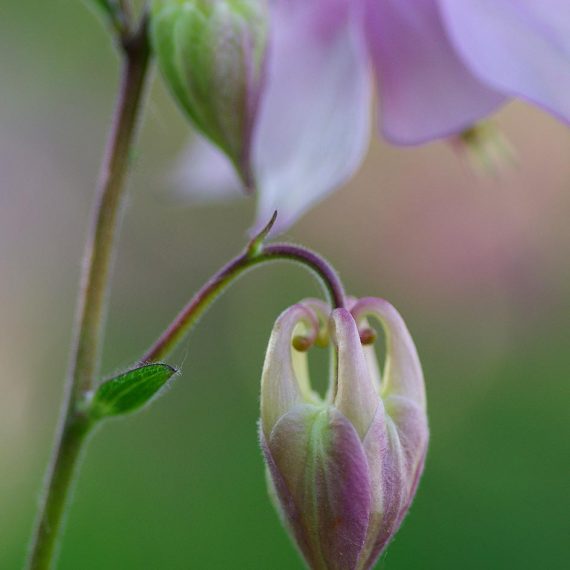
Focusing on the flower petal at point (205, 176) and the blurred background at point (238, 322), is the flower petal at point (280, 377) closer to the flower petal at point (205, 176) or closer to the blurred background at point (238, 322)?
the flower petal at point (205, 176)

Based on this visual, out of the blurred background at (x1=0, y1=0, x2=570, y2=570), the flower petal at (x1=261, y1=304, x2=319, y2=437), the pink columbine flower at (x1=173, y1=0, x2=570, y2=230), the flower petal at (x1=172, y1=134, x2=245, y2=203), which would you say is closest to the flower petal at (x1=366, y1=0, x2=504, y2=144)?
the pink columbine flower at (x1=173, y1=0, x2=570, y2=230)

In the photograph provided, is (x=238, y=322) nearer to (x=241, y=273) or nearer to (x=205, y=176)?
(x=205, y=176)

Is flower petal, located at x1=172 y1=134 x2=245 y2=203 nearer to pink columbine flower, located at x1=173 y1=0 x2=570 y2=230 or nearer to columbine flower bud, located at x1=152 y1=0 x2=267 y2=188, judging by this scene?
pink columbine flower, located at x1=173 y1=0 x2=570 y2=230

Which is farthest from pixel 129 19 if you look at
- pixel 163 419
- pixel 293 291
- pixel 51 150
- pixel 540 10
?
pixel 51 150

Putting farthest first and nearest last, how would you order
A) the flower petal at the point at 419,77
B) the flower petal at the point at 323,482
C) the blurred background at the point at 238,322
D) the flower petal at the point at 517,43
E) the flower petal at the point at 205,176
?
the blurred background at the point at 238,322 → the flower petal at the point at 205,176 → the flower petal at the point at 419,77 → the flower petal at the point at 517,43 → the flower petal at the point at 323,482

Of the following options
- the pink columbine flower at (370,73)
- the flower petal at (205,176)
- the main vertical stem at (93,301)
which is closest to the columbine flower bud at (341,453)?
the main vertical stem at (93,301)

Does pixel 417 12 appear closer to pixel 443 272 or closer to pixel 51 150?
pixel 443 272
